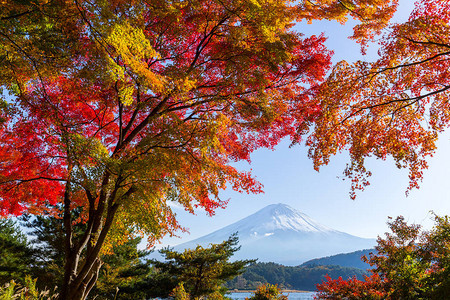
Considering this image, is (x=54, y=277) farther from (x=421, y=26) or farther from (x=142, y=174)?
(x=421, y=26)

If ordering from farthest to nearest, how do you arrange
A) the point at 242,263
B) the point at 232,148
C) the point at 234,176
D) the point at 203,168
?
the point at 242,263
the point at 232,148
the point at 234,176
the point at 203,168

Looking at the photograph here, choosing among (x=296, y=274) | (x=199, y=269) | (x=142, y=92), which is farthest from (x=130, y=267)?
(x=296, y=274)

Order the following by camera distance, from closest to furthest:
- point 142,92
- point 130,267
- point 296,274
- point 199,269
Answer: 1. point 142,92
2. point 199,269
3. point 130,267
4. point 296,274

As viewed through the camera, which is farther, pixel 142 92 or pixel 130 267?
pixel 130 267

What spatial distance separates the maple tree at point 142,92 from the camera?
3824mm

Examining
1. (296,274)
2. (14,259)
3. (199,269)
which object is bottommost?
(296,274)

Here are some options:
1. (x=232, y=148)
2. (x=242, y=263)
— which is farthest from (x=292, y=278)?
(x=232, y=148)

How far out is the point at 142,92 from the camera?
510cm

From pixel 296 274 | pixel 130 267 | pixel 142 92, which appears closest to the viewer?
pixel 142 92

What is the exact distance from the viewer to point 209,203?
6449 millimetres

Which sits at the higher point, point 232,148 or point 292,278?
point 232,148

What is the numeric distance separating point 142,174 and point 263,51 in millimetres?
3111

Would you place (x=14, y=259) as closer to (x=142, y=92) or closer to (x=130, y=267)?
(x=130, y=267)

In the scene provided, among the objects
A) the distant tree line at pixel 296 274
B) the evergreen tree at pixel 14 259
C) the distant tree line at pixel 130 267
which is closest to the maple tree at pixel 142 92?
the distant tree line at pixel 130 267
